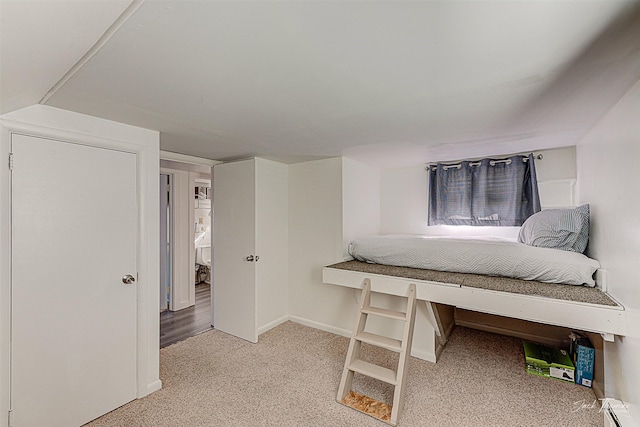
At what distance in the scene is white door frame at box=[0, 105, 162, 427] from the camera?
1.55 m

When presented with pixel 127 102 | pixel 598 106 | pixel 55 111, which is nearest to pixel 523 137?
pixel 598 106

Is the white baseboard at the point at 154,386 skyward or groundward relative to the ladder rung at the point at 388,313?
groundward

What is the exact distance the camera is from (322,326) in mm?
3336

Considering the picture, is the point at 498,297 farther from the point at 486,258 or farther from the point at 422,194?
the point at 422,194

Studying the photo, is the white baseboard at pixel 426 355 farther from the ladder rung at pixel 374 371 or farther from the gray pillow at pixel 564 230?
the gray pillow at pixel 564 230

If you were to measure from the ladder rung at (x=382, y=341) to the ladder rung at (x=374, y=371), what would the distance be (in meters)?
0.17

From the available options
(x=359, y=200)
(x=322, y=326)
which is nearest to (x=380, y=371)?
(x=322, y=326)

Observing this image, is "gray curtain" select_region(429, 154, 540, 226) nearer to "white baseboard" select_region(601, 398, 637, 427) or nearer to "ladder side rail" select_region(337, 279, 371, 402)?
"ladder side rail" select_region(337, 279, 371, 402)

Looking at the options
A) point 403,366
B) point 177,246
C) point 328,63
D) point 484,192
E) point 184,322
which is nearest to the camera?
point 328,63

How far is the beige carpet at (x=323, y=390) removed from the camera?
6.10ft

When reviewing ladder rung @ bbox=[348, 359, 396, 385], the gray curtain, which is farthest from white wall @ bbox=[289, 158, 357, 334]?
the gray curtain

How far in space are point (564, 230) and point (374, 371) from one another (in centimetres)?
182

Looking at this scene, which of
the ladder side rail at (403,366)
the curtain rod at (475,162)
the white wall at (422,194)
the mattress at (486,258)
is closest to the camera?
the ladder side rail at (403,366)

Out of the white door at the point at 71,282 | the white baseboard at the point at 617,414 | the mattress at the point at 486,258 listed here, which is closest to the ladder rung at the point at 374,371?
the mattress at the point at 486,258
